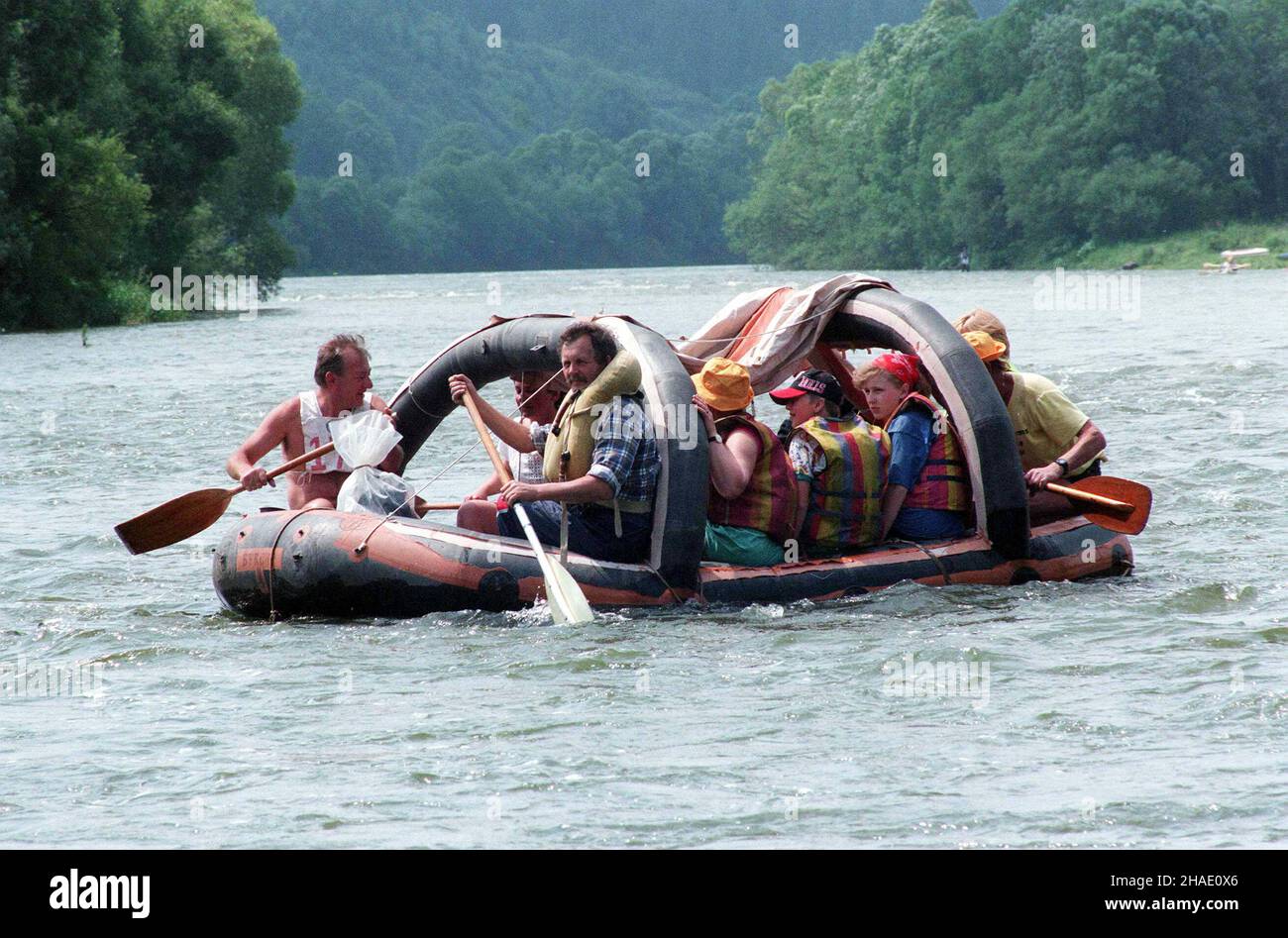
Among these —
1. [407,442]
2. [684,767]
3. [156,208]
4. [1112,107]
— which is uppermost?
[1112,107]

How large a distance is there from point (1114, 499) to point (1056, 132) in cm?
5571

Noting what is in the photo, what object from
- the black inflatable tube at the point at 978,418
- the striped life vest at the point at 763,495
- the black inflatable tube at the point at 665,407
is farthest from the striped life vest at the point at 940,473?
the black inflatable tube at the point at 665,407

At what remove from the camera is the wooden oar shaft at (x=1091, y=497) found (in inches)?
343


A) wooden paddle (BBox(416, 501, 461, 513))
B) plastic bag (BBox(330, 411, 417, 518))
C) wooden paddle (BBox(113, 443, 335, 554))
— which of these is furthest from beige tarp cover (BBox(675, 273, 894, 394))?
wooden paddle (BBox(113, 443, 335, 554))

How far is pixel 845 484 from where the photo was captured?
8.36 m

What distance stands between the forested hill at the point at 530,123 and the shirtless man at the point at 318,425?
7846 cm

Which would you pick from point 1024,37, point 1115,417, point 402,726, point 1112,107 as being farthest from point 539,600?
point 1024,37

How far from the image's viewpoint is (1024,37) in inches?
2665

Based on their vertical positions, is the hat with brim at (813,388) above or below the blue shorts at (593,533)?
above

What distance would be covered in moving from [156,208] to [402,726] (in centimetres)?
3488

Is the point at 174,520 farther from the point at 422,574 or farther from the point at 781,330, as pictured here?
the point at 781,330

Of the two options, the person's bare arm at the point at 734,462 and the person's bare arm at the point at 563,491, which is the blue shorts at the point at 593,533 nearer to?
the person's bare arm at the point at 563,491

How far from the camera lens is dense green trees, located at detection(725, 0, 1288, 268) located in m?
59.8
